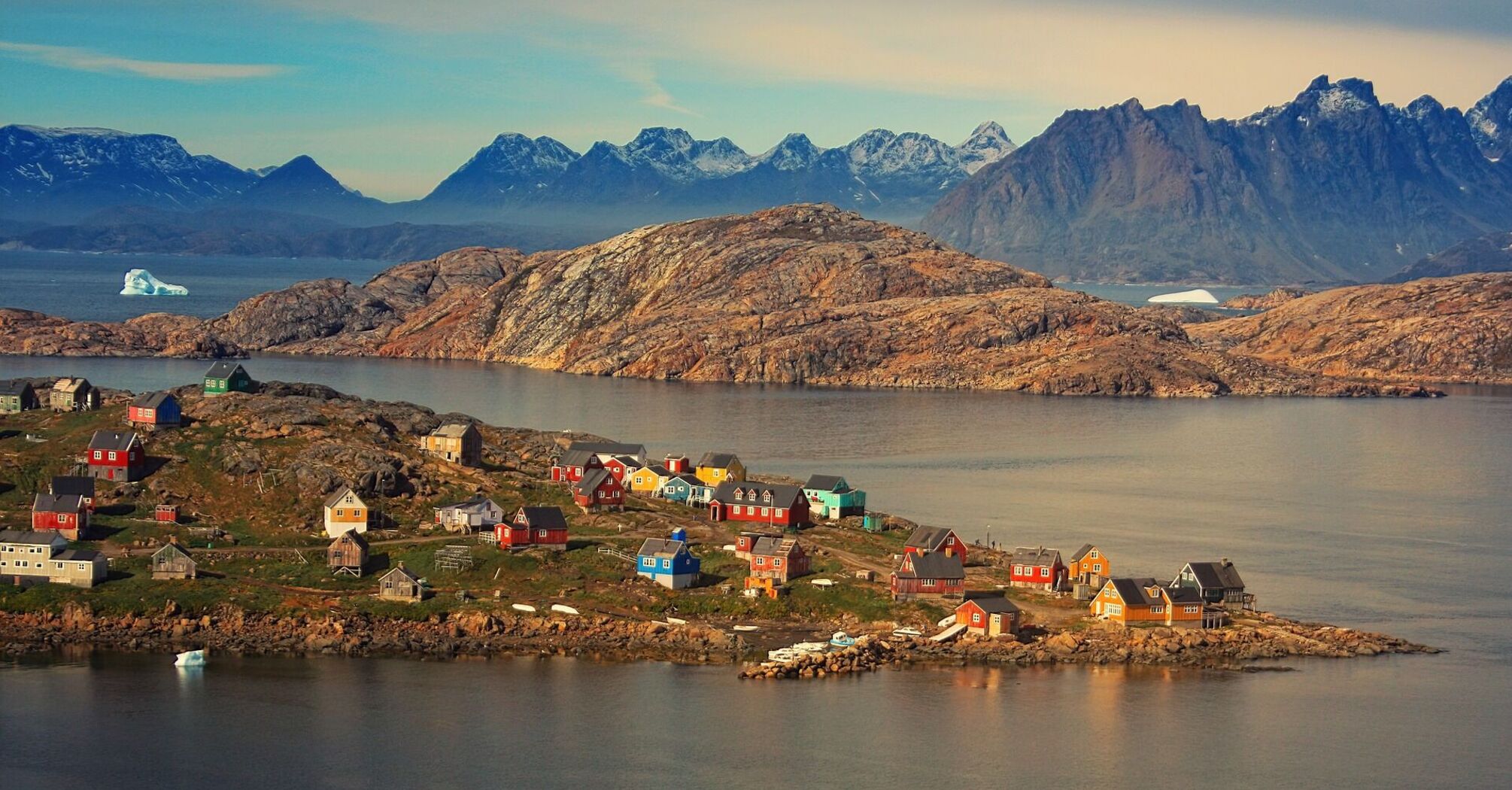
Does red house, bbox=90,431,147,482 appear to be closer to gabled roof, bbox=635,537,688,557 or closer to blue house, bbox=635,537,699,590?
gabled roof, bbox=635,537,688,557

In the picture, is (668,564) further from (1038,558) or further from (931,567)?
(1038,558)

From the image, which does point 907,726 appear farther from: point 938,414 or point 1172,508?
point 938,414

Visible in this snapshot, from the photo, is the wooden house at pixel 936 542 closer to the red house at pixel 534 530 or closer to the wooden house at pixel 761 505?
the wooden house at pixel 761 505

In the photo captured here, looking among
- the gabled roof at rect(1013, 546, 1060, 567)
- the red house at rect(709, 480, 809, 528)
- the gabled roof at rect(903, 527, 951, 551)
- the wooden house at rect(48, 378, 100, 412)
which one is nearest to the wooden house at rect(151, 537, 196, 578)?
the red house at rect(709, 480, 809, 528)

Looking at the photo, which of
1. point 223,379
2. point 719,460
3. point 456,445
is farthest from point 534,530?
point 223,379

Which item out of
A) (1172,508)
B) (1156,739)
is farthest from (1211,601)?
(1172,508)

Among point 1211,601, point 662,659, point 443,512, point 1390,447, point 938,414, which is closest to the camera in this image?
point 662,659

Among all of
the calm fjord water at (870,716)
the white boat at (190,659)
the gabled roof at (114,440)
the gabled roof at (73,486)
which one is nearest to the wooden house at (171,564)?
the calm fjord water at (870,716)
